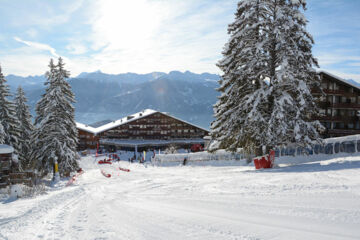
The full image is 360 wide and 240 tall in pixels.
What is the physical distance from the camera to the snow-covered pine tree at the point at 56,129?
1011 inches

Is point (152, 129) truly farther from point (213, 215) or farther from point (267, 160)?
A: point (213, 215)

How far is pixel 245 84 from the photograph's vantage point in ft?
55.4

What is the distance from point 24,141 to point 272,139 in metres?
31.9

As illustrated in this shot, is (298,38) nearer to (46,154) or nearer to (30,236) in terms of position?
(30,236)

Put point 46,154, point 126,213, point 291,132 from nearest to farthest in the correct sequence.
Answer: point 126,213, point 291,132, point 46,154

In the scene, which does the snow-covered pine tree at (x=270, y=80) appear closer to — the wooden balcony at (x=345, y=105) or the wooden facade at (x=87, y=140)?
the wooden balcony at (x=345, y=105)

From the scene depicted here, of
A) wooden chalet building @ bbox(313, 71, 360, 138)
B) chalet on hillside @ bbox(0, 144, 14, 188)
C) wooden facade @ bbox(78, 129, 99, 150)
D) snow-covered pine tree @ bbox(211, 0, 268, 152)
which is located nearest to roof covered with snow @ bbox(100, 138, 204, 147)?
wooden facade @ bbox(78, 129, 99, 150)

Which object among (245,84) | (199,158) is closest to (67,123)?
(199,158)

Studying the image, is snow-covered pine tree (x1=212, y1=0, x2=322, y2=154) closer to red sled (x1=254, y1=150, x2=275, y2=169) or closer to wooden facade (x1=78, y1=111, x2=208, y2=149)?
red sled (x1=254, y1=150, x2=275, y2=169)

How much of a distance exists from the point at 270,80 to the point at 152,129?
68.2m

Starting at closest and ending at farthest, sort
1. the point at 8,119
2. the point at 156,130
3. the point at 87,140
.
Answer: the point at 8,119
the point at 156,130
the point at 87,140

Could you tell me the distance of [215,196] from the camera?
773 centimetres

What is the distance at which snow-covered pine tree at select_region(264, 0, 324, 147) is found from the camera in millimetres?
14859

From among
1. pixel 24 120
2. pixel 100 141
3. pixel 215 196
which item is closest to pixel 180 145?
pixel 100 141
